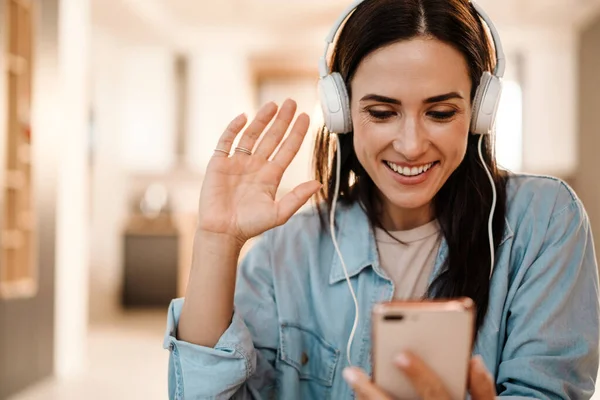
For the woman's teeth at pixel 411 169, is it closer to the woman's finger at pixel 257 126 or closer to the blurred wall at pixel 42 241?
the woman's finger at pixel 257 126

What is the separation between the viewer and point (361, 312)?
1.09 meters

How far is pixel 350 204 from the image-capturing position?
119 cm

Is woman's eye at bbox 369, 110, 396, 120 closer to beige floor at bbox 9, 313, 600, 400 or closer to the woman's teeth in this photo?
the woman's teeth

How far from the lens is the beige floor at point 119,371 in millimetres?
3113

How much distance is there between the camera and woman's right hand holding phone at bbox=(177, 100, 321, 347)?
979 mm

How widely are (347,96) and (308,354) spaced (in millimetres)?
419

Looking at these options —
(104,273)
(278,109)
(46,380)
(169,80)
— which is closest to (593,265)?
(278,109)

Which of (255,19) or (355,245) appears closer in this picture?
(355,245)

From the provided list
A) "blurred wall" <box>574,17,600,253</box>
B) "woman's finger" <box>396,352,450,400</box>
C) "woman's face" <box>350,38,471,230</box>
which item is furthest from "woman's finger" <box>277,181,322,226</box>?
"blurred wall" <box>574,17,600,253</box>

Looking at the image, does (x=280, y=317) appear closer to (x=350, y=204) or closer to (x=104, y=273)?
(x=350, y=204)

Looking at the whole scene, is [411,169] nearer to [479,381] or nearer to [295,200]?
[295,200]

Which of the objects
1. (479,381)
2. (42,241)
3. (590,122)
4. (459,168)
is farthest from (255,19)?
(479,381)

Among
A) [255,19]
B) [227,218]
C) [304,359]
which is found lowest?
[304,359]

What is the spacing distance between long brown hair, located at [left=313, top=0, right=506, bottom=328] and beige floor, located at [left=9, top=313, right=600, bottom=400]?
2243mm
